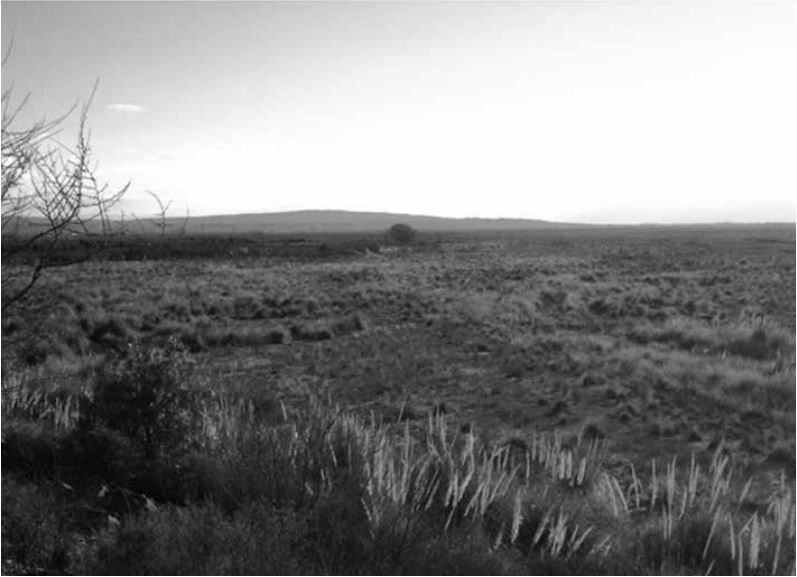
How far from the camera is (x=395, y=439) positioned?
28.9 feet

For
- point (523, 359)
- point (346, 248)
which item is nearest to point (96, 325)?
point (523, 359)

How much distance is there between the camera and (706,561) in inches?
199

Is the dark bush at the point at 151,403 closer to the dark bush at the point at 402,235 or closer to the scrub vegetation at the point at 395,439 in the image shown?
the scrub vegetation at the point at 395,439

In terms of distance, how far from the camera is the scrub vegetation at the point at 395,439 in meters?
4.59

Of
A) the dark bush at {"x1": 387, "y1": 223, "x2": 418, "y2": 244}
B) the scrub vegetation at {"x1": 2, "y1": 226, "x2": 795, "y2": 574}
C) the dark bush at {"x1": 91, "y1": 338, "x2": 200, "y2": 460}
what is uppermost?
the dark bush at {"x1": 387, "y1": 223, "x2": 418, "y2": 244}

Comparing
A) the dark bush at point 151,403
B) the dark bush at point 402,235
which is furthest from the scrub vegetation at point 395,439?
the dark bush at point 402,235

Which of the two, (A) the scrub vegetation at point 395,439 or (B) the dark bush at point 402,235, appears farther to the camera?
(B) the dark bush at point 402,235

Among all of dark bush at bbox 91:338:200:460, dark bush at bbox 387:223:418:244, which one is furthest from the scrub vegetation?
dark bush at bbox 387:223:418:244

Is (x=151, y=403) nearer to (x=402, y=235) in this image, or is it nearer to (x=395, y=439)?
(x=395, y=439)

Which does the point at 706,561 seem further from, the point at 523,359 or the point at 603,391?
the point at 523,359

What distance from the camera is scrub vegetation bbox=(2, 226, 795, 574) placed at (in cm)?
459

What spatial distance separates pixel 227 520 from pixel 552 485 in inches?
115

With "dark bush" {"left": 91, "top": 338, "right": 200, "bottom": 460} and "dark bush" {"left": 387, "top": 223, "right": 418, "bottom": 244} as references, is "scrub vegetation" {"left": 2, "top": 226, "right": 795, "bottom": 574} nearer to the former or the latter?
"dark bush" {"left": 91, "top": 338, "right": 200, "bottom": 460}

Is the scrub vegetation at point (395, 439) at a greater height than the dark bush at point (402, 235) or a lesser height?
lesser
